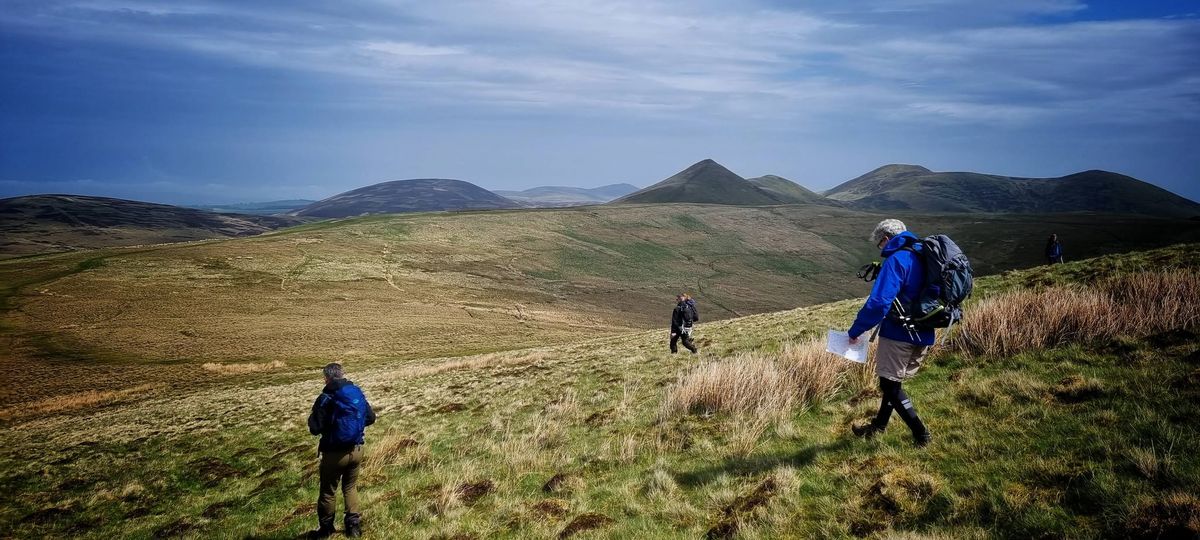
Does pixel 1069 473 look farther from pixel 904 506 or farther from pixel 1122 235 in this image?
pixel 1122 235

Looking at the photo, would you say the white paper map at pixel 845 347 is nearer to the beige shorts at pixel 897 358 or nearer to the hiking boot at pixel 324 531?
the beige shorts at pixel 897 358

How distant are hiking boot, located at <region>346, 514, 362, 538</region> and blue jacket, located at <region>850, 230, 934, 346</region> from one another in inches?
294

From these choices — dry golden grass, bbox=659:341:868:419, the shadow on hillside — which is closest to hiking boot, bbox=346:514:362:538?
the shadow on hillside

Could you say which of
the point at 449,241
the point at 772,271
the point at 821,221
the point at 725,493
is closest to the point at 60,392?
the point at 725,493

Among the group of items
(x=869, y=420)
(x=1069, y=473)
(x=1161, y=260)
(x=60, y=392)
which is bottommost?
(x=60, y=392)

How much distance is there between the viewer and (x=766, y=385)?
913cm

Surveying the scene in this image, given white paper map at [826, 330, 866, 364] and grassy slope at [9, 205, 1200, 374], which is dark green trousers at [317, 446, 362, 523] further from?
grassy slope at [9, 205, 1200, 374]

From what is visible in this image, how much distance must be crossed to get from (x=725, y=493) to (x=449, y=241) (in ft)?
341

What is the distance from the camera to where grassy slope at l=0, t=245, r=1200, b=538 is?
4707mm

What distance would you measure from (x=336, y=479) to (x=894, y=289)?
814 cm

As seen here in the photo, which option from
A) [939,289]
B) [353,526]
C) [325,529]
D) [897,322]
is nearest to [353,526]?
[353,526]

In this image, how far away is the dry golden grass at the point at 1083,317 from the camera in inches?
315

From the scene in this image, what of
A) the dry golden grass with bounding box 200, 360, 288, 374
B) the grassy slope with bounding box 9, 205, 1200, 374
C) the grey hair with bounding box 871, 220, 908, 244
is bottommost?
the dry golden grass with bounding box 200, 360, 288, 374

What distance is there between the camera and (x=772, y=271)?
105 meters
